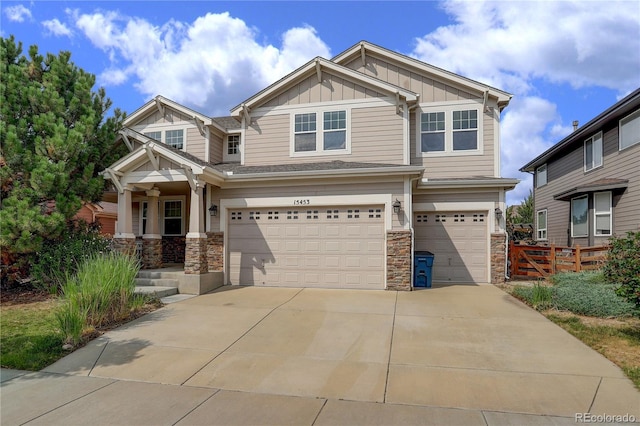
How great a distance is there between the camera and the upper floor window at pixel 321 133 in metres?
12.0

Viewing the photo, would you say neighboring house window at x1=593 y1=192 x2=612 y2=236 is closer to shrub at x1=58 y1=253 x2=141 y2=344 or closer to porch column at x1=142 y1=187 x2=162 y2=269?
shrub at x1=58 y1=253 x2=141 y2=344

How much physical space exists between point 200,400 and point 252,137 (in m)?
9.89

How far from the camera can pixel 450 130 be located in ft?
40.7

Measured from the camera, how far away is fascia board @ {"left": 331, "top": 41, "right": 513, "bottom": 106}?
12008 millimetres

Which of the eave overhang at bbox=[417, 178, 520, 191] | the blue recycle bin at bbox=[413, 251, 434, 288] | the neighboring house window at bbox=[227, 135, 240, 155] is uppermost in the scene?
the neighboring house window at bbox=[227, 135, 240, 155]

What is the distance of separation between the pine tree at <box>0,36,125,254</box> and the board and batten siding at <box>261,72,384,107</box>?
5.61 meters

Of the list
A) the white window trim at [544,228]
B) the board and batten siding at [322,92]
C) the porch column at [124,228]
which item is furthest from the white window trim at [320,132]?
the white window trim at [544,228]

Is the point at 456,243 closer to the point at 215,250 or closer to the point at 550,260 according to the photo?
the point at 550,260

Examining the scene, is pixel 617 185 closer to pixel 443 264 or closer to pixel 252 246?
pixel 443 264

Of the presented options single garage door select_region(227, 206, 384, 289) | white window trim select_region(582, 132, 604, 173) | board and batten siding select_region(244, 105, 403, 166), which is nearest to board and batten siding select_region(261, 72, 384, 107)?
board and batten siding select_region(244, 105, 403, 166)

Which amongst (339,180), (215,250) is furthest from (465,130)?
(215,250)

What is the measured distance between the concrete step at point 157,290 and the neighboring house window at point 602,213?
15.1 m

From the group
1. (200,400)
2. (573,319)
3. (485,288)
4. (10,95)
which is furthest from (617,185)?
(10,95)

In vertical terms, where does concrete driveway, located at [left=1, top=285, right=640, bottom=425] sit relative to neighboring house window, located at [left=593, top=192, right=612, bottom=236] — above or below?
below
